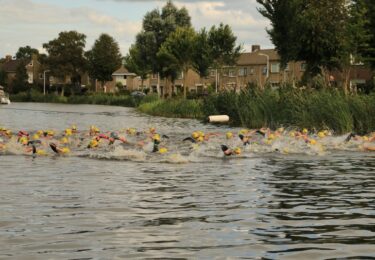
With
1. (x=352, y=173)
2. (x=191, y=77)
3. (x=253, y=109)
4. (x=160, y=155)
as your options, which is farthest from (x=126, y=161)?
(x=191, y=77)

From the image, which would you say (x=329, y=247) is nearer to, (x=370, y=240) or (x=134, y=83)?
(x=370, y=240)

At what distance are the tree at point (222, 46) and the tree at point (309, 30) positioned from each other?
58.9ft

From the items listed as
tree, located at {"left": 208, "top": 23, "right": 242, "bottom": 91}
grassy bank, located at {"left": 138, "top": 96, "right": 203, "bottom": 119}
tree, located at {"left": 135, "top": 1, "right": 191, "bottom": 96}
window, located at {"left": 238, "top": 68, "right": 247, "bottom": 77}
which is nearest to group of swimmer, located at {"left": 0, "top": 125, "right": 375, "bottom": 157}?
grassy bank, located at {"left": 138, "top": 96, "right": 203, "bottom": 119}

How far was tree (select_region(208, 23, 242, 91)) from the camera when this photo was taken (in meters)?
67.9

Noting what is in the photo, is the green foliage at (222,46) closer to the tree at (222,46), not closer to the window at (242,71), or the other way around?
the tree at (222,46)

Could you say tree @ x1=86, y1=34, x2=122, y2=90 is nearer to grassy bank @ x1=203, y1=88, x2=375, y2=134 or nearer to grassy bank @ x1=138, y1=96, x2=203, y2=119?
grassy bank @ x1=138, y1=96, x2=203, y2=119

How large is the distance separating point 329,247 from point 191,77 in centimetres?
12123

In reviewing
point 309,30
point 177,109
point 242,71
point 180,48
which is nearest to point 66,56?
point 242,71

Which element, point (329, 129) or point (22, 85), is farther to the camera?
point (22, 85)

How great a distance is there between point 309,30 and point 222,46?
21.0 meters

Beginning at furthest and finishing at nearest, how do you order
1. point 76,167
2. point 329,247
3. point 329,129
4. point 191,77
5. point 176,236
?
point 191,77 < point 329,129 < point 76,167 < point 176,236 < point 329,247

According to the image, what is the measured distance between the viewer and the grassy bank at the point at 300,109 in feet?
86.2

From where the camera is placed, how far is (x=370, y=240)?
26.6ft

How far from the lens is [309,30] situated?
1906 inches
